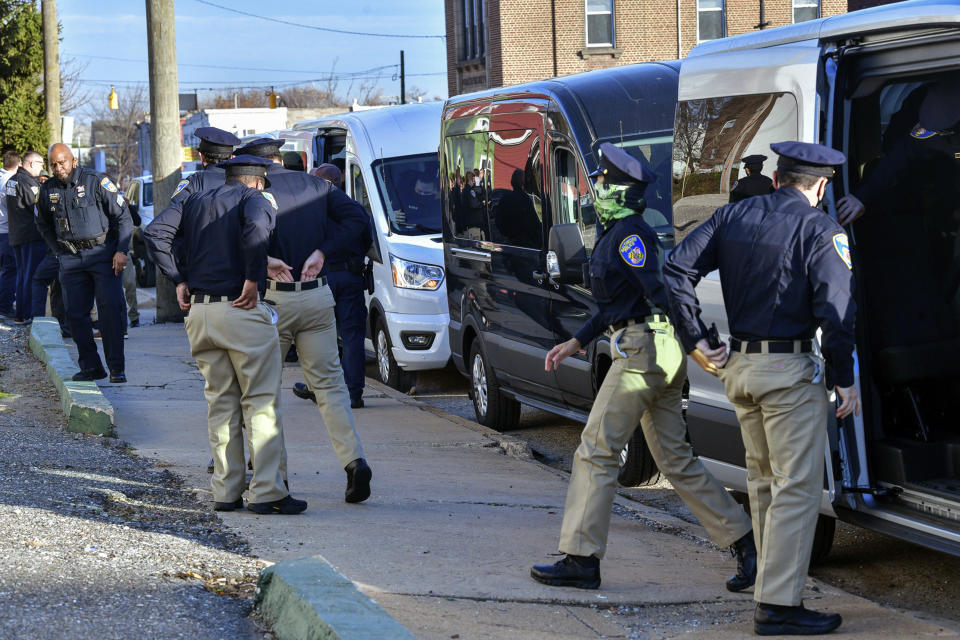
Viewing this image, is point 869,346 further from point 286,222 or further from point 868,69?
point 286,222

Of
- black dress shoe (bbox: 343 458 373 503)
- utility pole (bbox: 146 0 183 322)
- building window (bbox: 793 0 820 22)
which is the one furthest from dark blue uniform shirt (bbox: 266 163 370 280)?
building window (bbox: 793 0 820 22)

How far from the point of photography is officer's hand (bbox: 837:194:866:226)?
5.14m

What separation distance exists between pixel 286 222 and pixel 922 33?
3.35 metres

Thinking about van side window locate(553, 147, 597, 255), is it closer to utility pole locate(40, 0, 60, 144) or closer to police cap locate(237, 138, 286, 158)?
police cap locate(237, 138, 286, 158)

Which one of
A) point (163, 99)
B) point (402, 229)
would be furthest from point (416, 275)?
point (163, 99)

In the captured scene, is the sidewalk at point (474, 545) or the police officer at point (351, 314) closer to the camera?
the sidewalk at point (474, 545)

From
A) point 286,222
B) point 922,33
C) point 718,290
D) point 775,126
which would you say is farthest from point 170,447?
point 922,33

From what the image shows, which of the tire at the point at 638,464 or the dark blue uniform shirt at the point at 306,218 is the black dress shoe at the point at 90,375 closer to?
the dark blue uniform shirt at the point at 306,218

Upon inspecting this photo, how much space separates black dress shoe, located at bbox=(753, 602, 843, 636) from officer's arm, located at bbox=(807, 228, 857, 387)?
847 millimetres

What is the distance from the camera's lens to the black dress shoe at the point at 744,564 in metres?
5.28

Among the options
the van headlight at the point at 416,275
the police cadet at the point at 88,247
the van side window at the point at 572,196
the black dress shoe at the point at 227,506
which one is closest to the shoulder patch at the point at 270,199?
the black dress shoe at the point at 227,506

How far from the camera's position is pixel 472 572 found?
5375 mm

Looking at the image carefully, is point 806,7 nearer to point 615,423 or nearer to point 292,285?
point 292,285

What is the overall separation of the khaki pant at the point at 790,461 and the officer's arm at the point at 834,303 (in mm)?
147
